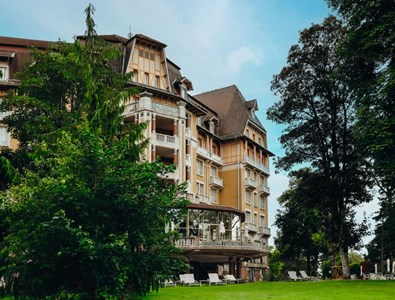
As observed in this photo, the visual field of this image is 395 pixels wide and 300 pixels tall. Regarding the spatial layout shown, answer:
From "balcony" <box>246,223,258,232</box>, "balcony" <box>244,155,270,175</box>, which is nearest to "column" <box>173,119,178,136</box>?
"balcony" <box>244,155,270,175</box>

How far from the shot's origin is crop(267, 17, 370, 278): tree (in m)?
35.9

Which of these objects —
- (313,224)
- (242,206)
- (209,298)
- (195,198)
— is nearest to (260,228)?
(242,206)

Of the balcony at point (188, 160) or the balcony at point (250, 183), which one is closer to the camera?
the balcony at point (188, 160)

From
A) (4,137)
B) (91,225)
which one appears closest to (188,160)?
(4,137)

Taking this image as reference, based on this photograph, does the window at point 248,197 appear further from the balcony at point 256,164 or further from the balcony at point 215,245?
the balcony at point 215,245

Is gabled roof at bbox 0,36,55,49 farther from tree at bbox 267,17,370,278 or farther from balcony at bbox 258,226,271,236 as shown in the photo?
balcony at bbox 258,226,271,236

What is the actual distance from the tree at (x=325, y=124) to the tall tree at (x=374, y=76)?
16.0 feet

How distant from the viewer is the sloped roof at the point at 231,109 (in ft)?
205

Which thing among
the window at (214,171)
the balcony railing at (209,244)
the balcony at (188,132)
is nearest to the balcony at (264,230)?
the window at (214,171)

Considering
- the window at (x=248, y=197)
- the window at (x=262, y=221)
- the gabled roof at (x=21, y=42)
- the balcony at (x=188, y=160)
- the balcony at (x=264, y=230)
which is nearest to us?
the gabled roof at (x=21, y=42)

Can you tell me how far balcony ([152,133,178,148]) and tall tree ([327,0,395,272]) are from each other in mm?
19773

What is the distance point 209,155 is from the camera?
192 ft

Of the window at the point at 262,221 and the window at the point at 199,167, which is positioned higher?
the window at the point at 199,167

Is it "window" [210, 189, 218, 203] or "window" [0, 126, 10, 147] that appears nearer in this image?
"window" [0, 126, 10, 147]
